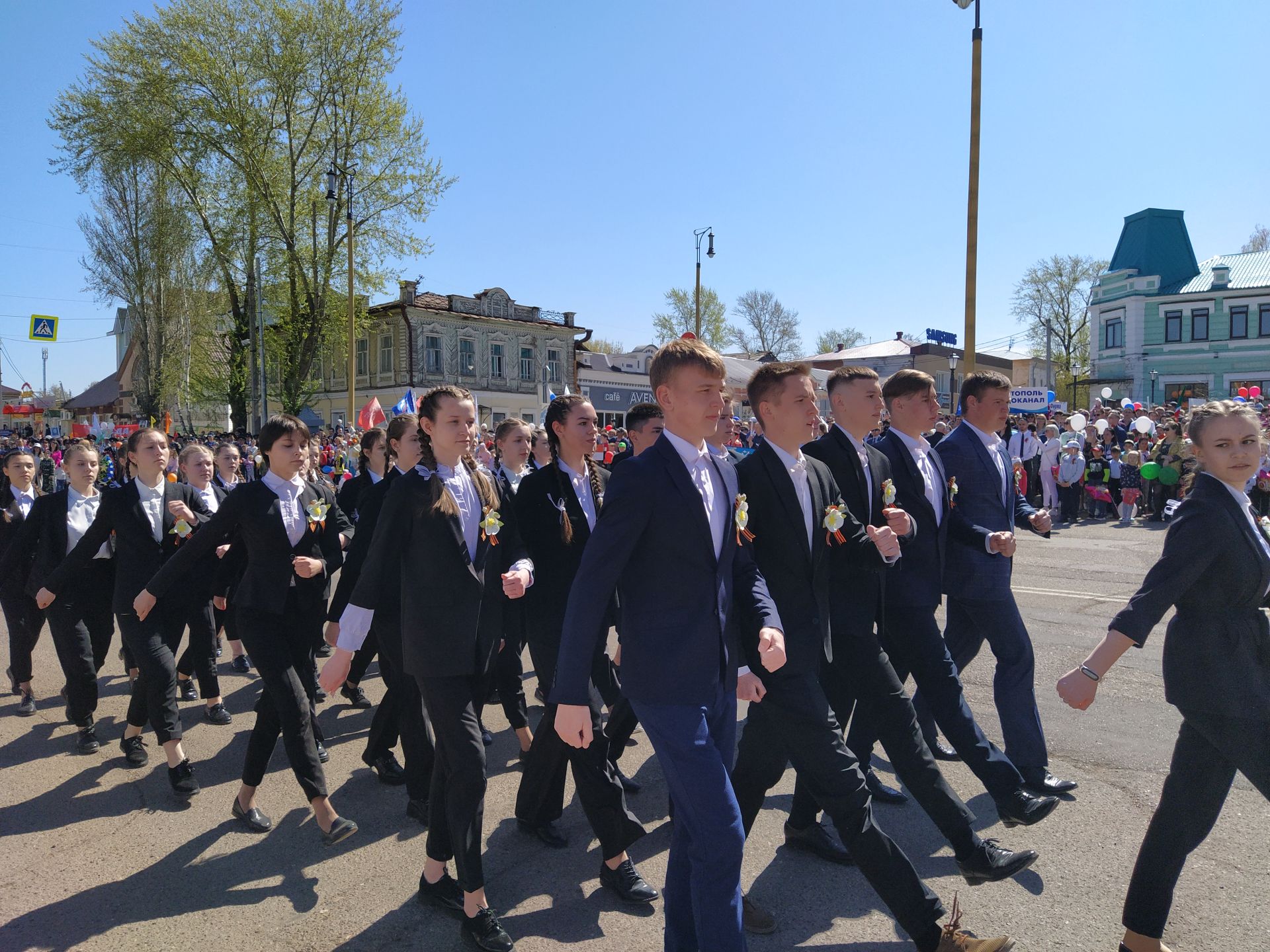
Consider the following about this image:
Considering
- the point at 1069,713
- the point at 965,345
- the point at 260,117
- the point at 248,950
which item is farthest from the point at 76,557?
the point at 260,117

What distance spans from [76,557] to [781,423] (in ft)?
15.4

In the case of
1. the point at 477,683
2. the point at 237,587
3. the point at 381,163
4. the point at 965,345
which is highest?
the point at 381,163

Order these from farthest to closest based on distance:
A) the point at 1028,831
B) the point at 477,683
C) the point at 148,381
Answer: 1. the point at 148,381
2. the point at 1028,831
3. the point at 477,683

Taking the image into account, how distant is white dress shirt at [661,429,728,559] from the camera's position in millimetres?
2666

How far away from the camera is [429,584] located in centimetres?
332

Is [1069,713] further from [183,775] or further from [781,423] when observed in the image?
[183,775]

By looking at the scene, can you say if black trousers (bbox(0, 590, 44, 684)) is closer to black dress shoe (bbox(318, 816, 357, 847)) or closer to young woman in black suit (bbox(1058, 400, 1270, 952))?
black dress shoe (bbox(318, 816, 357, 847))

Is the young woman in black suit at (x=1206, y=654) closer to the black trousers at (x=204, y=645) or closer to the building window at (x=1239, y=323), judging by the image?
the black trousers at (x=204, y=645)

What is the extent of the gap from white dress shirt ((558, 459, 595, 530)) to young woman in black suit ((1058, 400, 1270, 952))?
2417 millimetres

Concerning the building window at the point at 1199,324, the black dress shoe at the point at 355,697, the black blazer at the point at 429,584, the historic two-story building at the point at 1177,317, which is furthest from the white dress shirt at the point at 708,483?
the building window at the point at 1199,324

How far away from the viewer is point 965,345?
13109 millimetres

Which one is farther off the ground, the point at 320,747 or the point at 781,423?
the point at 781,423

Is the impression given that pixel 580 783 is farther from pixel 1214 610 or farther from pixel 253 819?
pixel 1214 610

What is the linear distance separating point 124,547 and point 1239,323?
162 feet
